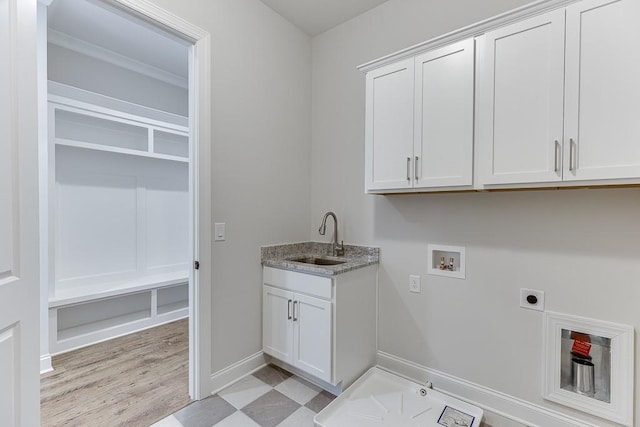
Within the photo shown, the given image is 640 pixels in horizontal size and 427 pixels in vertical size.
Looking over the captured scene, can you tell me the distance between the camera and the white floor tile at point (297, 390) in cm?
199

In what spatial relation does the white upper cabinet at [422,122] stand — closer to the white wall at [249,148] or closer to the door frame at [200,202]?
the white wall at [249,148]

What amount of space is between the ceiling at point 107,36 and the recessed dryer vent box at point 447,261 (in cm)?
252

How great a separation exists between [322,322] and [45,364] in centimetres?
220

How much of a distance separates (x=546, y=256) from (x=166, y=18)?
265 centimetres

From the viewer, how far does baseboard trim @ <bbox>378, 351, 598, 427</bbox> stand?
5.41ft

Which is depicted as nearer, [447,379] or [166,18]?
[166,18]

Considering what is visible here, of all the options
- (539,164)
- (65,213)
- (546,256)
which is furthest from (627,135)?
(65,213)

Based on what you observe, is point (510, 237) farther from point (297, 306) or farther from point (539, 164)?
point (297, 306)

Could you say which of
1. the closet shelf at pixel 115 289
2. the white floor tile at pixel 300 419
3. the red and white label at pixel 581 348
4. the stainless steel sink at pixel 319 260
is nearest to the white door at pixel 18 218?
the white floor tile at pixel 300 419

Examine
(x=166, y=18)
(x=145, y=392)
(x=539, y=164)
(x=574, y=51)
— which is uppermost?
(x=166, y=18)

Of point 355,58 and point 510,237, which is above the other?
point 355,58

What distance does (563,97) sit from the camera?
139 centimetres

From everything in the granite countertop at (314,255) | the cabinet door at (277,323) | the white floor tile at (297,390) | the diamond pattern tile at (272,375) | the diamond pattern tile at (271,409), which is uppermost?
the granite countertop at (314,255)

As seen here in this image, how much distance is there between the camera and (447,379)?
200cm
